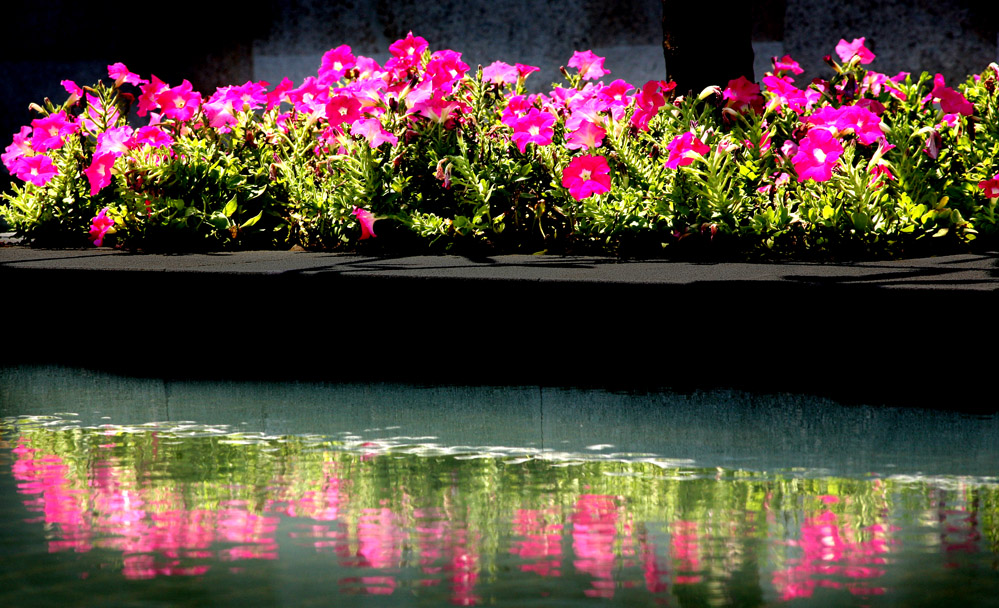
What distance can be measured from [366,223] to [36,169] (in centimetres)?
198

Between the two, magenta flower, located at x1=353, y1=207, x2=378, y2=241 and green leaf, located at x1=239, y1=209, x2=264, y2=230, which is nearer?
magenta flower, located at x1=353, y1=207, x2=378, y2=241

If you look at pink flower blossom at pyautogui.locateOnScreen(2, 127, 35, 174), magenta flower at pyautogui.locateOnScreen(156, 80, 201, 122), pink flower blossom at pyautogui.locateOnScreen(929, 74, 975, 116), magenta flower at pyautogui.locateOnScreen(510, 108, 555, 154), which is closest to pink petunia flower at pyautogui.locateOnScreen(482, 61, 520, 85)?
magenta flower at pyautogui.locateOnScreen(510, 108, 555, 154)

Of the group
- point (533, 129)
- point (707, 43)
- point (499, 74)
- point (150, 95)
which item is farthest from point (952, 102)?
point (150, 95)

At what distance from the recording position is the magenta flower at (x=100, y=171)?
6.40 metres

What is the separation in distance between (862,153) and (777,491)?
2.61m

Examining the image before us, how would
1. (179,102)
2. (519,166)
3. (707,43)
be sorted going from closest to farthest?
1. (519,166)
2. (707,43)
3. (179,102)

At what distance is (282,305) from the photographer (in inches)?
195

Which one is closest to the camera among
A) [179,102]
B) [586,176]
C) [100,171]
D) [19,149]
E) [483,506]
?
[483,506]

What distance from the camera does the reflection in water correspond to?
279 centimetres

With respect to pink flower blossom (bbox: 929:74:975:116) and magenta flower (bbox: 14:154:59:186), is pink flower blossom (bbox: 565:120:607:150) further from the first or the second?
magenta flower (bbox: 14:154:59:186)

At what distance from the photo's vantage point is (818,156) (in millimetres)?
5281

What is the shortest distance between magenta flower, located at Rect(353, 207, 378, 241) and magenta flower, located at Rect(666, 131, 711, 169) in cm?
123

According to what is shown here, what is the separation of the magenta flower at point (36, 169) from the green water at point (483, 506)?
2.27 m

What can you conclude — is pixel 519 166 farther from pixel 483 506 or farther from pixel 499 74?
pixel 483 506
